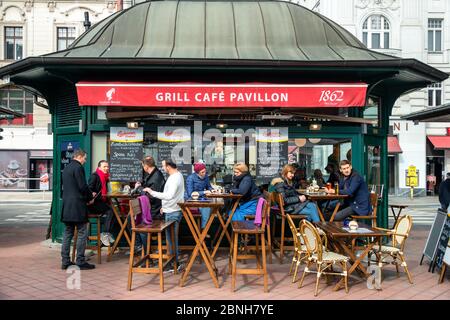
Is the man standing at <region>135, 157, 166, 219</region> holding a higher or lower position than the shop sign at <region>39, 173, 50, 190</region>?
higher

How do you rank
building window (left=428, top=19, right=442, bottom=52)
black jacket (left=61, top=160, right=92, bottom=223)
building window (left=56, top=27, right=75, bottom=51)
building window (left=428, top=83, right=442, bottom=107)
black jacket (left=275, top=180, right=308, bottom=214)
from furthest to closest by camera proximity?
building window (left=56, top=27, right=75, bottom=51) → building window (left=428, top=19, right=442, bottom=52) → building window (left=428, top=83, right=442, bottom=107) → black jacket (left=275, top=180, right=308, bottom=214) → black jacket (left=61, top=160, right=92, bottom=223)

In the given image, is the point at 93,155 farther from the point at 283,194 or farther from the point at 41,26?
the point at 41,26

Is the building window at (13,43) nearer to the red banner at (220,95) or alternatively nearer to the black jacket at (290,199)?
the red banner at (220,95)

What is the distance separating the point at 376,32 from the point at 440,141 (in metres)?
6.90

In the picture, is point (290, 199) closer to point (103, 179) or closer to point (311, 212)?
point (311, 212)

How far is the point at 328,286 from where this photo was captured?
252 inches

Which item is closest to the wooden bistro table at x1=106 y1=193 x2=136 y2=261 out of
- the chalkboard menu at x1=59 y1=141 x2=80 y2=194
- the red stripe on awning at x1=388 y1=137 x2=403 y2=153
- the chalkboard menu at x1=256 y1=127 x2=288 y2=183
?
the chalkboard menu at x1=59 y1=141 x2=80 y2=194

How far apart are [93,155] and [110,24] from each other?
2.65 metres

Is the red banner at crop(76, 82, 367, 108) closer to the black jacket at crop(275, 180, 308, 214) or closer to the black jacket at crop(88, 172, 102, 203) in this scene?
the black jacket at crop(88, 172, 102, 203)

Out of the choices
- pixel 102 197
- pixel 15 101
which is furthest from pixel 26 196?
pixel 102 197

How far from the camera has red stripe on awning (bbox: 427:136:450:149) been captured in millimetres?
25969

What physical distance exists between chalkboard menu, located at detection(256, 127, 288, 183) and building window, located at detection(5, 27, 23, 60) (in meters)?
24.9

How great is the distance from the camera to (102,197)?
8195 mm
